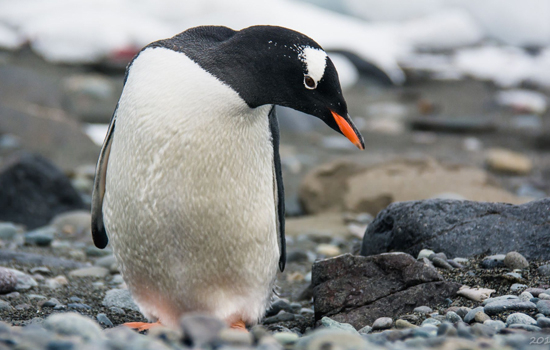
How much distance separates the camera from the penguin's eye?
2.33 meters

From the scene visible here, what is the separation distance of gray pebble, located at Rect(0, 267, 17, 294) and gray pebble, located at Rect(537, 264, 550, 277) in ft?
7.77

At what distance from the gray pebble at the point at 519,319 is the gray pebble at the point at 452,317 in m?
0.18

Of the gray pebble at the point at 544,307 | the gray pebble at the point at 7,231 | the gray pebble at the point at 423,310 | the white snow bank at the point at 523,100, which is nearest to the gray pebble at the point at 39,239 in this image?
the gray pebble at the point at 7,231

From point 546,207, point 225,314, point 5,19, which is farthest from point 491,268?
point 5,19

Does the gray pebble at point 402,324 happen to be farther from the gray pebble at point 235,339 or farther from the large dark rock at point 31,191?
the large dark rock at point 31,191

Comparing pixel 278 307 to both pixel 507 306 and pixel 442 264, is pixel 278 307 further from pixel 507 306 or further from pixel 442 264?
pixel 507 306

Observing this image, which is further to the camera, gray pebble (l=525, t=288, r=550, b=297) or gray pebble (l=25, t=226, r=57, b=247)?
gray pebble (l=25, t=226, r=57, b=247)

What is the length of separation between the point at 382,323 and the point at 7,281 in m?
1.74

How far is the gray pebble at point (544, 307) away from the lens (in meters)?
2.30

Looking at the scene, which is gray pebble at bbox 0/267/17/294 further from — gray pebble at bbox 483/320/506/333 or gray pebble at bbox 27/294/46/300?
gray pebble at bbox 483/320/506/333

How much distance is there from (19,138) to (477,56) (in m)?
11.6

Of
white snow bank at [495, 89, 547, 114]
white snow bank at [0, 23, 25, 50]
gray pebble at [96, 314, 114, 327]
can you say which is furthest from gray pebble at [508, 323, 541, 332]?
white snow bank at [0, 23, 25, 50]

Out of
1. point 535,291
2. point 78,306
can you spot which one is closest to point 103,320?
point 78,306

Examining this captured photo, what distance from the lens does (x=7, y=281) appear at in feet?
9.83
